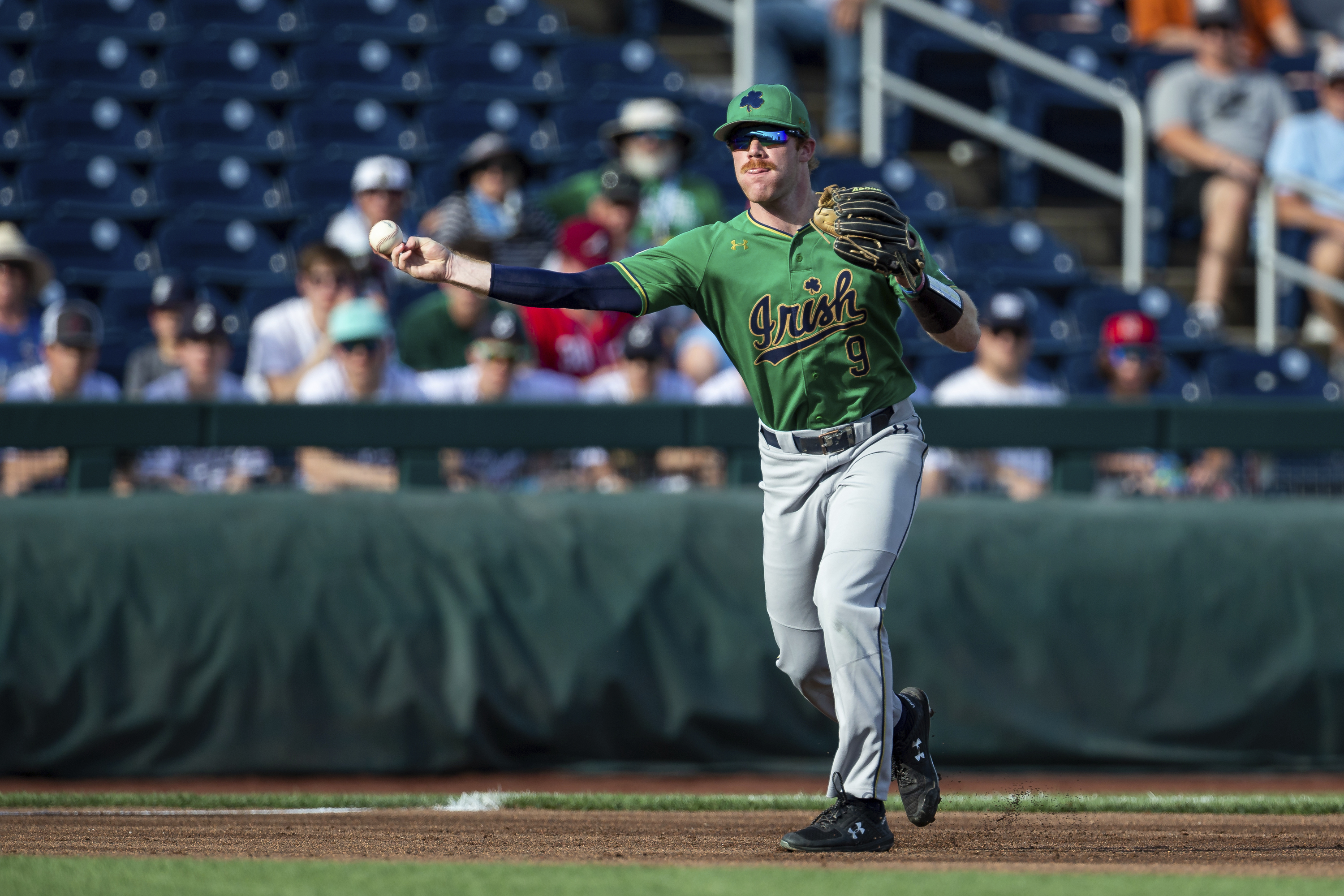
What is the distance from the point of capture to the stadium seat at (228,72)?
9914 millimetres

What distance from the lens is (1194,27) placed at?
1089cm

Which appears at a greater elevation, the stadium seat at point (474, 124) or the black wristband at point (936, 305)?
the stadium seat at point (474, 124)

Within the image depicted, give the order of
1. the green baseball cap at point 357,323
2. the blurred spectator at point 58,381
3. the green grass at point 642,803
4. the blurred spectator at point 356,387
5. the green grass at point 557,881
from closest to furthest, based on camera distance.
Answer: the green grass at point 557,881, the green grass at point 642,803, the blurred spectator at point 58,381, the blurred spectator at point 356,387, the green baseball cap at point 357,323

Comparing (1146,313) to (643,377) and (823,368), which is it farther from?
(823,368)

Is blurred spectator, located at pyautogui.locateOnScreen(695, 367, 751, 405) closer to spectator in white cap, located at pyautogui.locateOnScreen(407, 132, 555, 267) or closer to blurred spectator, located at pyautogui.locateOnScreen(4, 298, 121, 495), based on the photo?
spectator in white cap, located at pyautogui.locateOnScreen(407, 132, 555, 267)

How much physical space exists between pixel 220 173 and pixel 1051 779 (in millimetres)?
5808

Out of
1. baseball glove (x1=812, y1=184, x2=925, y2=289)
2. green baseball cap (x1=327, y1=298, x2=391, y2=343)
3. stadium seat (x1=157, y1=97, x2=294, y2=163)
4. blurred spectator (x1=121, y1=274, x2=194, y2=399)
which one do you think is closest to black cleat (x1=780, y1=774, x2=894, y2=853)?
baseball glove (x1=812, y1=184, x2=925, y2=289)

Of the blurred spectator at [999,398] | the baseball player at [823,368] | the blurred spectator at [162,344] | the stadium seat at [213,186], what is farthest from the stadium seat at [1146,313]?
the baseball player at [823,368]

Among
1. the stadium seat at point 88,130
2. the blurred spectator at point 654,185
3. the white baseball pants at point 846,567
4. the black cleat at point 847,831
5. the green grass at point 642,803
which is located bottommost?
the green grass at point 642,803

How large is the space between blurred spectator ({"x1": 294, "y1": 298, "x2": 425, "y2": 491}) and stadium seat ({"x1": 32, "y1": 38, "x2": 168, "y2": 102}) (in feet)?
12.5

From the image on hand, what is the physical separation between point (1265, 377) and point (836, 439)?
5.27 m

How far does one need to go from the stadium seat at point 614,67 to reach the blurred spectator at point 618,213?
8.65 feet

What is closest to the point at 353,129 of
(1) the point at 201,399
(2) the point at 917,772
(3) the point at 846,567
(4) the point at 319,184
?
(4) the point at 319,184

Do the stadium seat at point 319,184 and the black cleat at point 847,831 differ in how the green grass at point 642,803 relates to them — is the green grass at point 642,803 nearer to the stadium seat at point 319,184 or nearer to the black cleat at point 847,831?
the black cleat at point 847,831
